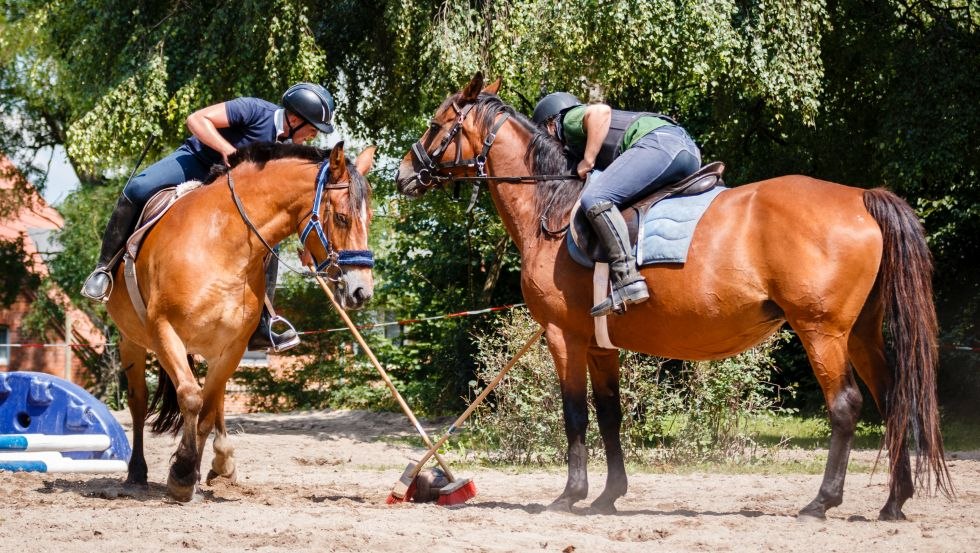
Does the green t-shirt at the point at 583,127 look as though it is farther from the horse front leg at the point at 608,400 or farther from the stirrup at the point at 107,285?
the stirrup at the point at 107,285

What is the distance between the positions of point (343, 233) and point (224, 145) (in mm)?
1335

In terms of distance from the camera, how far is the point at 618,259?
6.22 metres

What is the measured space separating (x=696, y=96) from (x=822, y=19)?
3272 mm

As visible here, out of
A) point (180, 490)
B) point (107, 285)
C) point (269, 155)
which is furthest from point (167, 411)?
point (269, 155)

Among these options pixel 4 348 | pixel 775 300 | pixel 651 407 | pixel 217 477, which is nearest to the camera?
pixel 775 300

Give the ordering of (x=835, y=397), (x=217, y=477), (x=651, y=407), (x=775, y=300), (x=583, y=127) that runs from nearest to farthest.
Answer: (x=835, y=397), (x=775, y=300), (x=583, y=127), (x=217, y=477), (x=651, y=407)

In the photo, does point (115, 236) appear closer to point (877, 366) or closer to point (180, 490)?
point (180, 490)

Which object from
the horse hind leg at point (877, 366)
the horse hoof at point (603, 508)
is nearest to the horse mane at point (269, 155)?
the horse hoof at point (603, 508)

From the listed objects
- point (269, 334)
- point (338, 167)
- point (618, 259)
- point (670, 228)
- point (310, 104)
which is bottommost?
point (269, 334)

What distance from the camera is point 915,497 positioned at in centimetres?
702

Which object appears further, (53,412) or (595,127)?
(53,412)

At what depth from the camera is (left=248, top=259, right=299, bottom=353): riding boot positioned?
24.4 ft

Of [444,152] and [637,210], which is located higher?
[444,152]

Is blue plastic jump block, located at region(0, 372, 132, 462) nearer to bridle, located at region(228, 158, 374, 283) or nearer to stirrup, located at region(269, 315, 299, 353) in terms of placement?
stirrup, located at region(269, 315, 299, 353)
